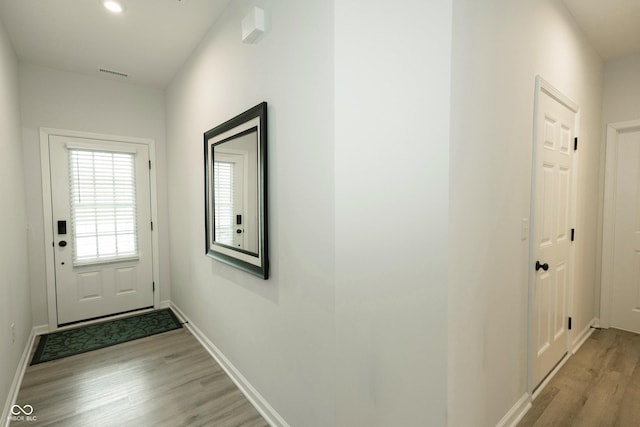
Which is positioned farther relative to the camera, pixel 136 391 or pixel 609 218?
pixel 609 218

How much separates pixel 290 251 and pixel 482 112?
4.00 ft

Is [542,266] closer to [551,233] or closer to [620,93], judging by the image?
[551,233]

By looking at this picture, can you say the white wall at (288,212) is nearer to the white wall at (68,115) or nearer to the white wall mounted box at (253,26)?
the white wall mounted box at (253,26)

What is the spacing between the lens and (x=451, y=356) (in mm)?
1340

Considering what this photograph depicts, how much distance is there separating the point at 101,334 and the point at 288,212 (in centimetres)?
297

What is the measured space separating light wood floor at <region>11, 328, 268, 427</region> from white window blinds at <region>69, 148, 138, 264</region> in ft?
4.11

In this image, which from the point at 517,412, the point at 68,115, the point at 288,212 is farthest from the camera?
the point at 68,115

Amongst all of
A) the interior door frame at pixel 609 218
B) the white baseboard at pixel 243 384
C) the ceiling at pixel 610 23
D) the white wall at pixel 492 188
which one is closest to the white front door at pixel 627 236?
the interior door frame at pixel 609 218

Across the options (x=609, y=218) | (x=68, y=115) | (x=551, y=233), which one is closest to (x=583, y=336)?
(x=609, y=218)

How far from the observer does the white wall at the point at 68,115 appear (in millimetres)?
3262

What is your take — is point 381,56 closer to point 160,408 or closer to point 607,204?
point 160,408

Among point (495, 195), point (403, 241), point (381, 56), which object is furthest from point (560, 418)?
point (381, 56)

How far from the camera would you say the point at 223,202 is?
248 cm
